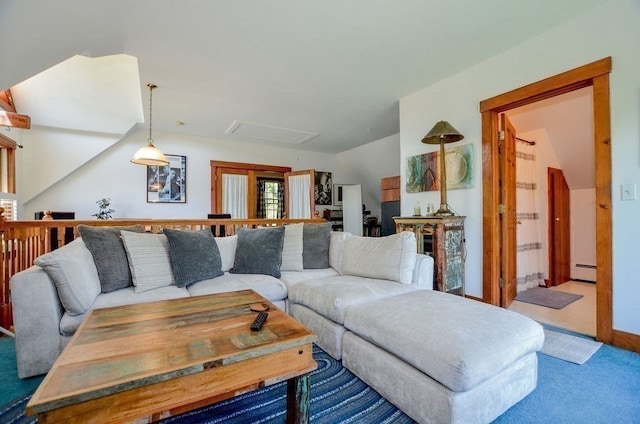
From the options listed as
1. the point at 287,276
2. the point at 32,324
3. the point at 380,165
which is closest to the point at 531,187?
the point at 380,165

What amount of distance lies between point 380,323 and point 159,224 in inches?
113

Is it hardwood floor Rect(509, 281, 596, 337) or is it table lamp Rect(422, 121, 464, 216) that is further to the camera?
table lamp Rect(422, 121, 464, 216)

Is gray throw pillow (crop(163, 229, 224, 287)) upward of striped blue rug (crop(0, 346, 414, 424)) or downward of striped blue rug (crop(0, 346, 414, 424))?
upward

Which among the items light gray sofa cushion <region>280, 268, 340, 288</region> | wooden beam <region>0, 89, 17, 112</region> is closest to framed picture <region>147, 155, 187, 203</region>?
wooden beam <region>0, 89, 17, 112</region>

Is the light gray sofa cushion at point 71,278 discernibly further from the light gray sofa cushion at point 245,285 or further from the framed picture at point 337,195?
the framed picture at point 337,195

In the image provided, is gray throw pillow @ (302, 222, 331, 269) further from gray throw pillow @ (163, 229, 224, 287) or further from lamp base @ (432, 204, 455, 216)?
lamp base @ (432, 204, 455, 216)

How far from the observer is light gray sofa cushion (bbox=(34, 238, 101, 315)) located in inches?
67.9

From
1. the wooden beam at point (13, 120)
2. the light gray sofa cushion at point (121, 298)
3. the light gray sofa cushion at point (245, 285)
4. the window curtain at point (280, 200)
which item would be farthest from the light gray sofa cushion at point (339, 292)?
the window curtain at point (280, 200)

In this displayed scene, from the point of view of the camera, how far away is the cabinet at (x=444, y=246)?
2822 millimetres

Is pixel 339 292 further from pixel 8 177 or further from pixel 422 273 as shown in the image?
pixel 8 177

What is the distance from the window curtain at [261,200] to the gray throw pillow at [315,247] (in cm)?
347

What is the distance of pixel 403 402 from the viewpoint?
1393 mm

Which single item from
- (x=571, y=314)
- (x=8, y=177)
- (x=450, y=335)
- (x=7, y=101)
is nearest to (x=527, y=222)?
(x=571, y=314)

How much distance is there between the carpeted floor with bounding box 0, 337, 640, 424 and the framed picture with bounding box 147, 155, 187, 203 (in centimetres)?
372
